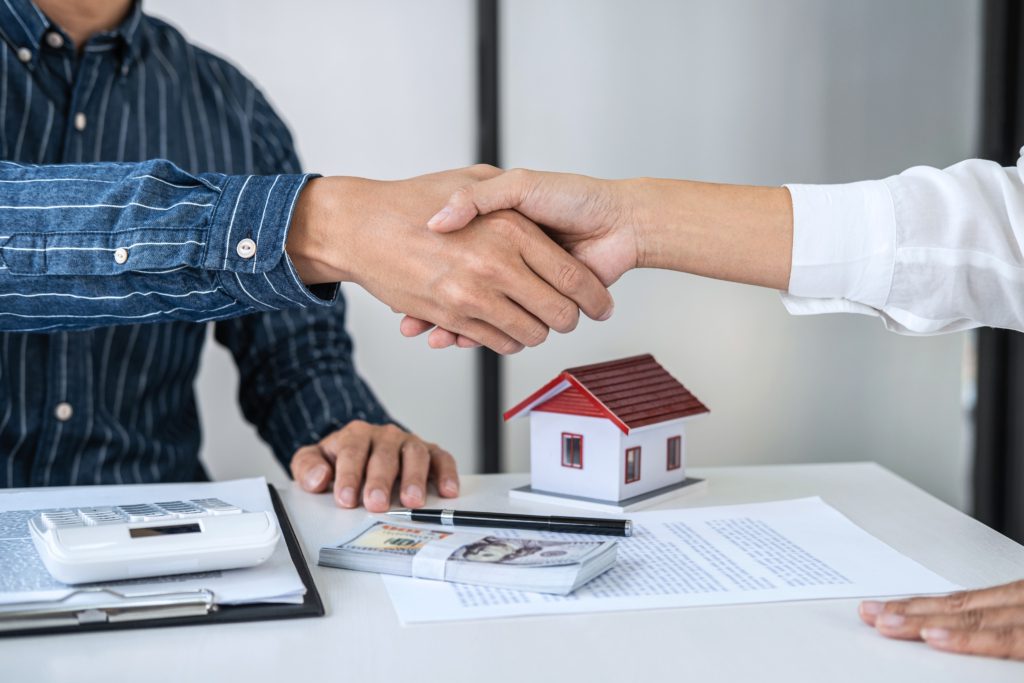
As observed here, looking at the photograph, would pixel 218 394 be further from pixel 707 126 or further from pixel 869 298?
pixel 869 298

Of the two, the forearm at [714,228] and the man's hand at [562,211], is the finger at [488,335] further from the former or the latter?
the forearm at [714,228]

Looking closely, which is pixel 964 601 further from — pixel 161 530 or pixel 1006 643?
pixel 161 530

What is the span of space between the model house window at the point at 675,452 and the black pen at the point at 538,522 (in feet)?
0.67

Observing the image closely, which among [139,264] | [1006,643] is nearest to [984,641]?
[1006,643]

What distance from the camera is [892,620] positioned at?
0.66 meters

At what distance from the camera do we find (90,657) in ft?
2.03

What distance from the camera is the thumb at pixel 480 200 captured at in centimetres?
101

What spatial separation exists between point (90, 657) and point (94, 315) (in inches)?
19.5

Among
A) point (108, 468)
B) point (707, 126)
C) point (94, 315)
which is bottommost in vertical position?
point (108, 468)

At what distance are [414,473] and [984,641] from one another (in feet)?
1.90

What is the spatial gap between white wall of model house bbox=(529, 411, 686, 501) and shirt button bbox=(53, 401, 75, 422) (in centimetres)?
67

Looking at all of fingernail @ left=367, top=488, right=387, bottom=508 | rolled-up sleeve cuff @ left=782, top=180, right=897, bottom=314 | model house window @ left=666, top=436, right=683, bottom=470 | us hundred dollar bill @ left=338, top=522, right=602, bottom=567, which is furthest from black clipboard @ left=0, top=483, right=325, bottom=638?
Result: rolled-up sleeve cuff @ left=782, top=180, right=897, bottom=314

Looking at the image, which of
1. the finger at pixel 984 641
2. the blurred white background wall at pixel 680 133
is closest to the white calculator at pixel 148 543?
the finger at pixel 984 641

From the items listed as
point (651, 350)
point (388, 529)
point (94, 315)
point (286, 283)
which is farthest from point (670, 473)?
point (651, 350)
